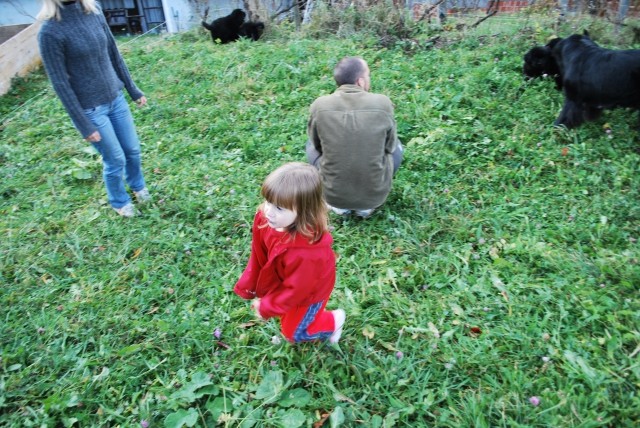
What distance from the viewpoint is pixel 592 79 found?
3.96 meters

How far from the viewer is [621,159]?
3.75 m

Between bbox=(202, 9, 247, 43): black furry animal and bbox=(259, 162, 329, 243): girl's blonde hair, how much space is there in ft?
22.7

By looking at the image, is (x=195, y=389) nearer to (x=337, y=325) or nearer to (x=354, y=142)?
(x=337, y=325)

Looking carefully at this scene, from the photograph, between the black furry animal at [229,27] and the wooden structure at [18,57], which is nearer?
the wooden structure at [18,57]

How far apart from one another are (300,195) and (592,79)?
11.9ft

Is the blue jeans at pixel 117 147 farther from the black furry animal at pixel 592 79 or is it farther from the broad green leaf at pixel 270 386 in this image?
the black furry animal at pixel 592 79

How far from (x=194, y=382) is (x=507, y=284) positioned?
2016 mm

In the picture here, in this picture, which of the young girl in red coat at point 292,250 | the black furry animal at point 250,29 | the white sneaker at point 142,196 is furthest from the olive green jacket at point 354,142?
the black furry animal at point 250,29

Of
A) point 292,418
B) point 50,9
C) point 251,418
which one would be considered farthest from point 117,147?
point 292,418

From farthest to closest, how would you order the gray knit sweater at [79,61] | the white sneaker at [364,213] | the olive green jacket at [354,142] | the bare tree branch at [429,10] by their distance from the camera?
the bare tree branch at [429,10] < the white sneaker at [364,213] < the olive green jacket at [354,142] < the gray knit sweater at [79,61]

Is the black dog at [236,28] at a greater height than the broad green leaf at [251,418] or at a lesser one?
greater

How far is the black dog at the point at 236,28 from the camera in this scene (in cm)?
777

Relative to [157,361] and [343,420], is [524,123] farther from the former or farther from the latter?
[157,361]

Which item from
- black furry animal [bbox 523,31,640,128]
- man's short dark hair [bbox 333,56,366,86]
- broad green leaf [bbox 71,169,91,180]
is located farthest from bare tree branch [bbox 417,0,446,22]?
broad green leaf [bbox 71,169,91,180]
